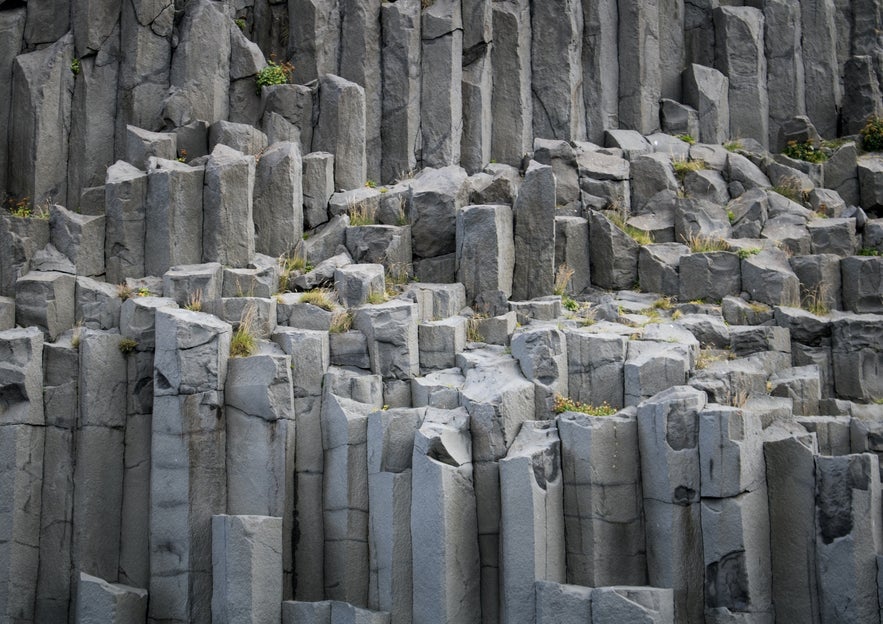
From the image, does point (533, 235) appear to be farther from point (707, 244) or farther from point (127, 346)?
point (127, 346)

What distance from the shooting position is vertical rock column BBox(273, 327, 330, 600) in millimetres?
21578

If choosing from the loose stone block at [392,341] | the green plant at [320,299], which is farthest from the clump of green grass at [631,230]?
the green plant at [320,299]

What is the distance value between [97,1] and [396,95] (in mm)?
7328

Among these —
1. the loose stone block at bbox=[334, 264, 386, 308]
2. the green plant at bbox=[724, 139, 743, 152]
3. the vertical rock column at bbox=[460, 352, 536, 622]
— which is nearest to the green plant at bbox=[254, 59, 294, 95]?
the loose stone block at bbox=[334, 264, 386, 308]

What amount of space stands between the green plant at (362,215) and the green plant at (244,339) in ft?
15.8

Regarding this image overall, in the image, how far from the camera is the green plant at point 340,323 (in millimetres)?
23141

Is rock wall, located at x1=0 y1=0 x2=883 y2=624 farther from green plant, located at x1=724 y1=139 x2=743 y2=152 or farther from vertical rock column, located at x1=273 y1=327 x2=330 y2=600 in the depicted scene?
green plant, located at x1=724 y1=139 x2=743 y2=152

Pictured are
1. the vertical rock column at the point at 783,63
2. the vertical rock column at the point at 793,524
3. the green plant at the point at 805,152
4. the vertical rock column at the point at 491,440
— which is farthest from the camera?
the vertical rock column at the point at 783,63

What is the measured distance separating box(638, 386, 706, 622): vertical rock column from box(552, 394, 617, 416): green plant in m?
0.99

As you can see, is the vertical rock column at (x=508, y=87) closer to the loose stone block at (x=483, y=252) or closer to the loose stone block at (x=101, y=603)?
the loose stone block at (x=483, y=252)

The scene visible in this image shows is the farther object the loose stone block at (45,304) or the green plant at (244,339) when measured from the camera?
the loose stone block at (45,304)

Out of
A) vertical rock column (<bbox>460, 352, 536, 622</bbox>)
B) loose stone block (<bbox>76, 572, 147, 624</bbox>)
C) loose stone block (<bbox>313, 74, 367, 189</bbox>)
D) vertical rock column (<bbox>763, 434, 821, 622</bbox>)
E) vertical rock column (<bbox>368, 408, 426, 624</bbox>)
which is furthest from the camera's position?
loose stone block (<bbox>313, 74, 367, 189</bbox>)

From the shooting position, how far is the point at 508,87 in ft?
102

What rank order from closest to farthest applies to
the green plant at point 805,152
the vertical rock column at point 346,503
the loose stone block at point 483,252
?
the vertical rock column at point 346,503
the loose stone block at point 483,252
the green plant at point 805,152
